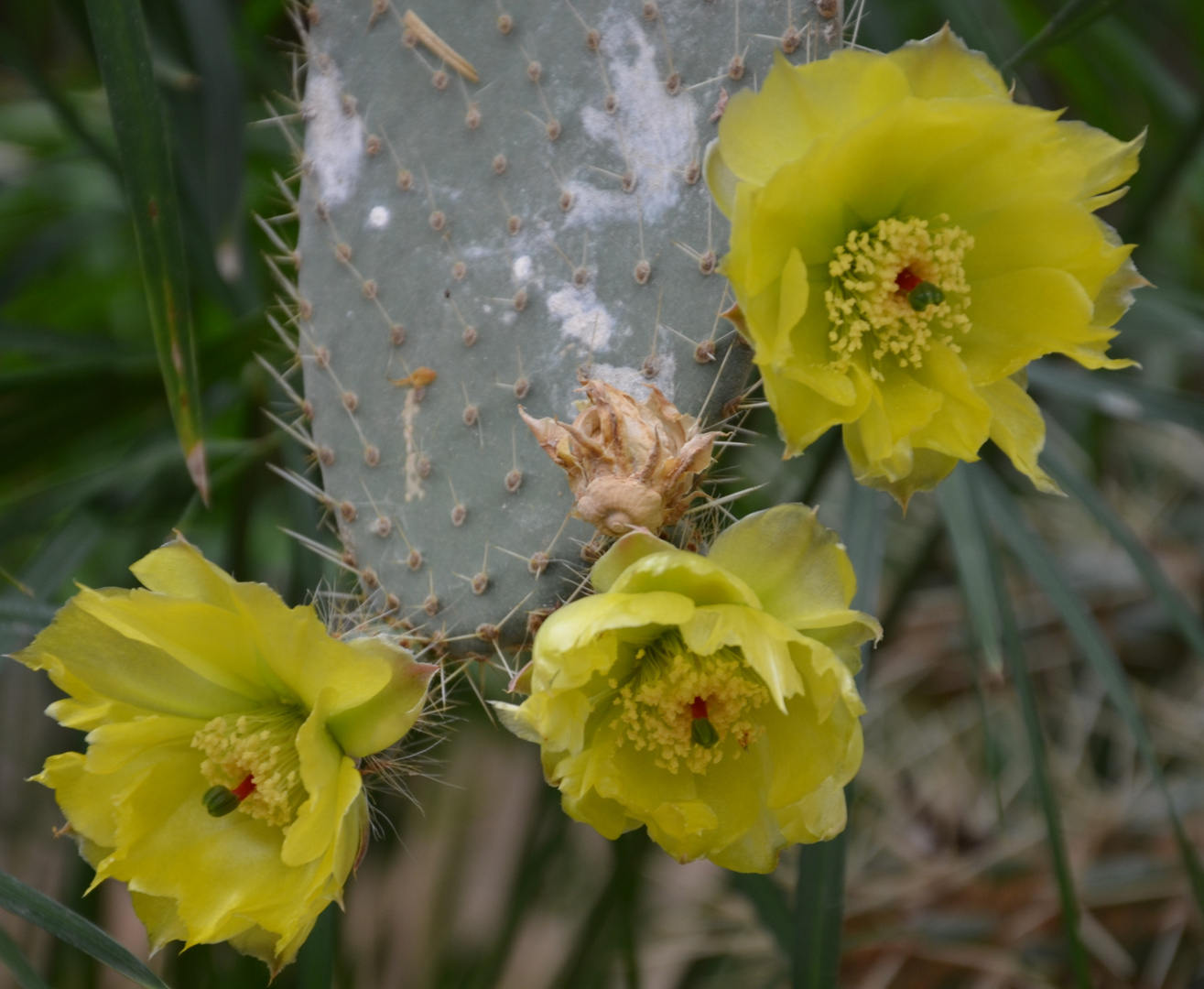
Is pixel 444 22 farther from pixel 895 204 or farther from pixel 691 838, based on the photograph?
pixel 691 838

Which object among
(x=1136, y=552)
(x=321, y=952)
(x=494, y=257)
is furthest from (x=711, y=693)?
(x=1136, y=552)

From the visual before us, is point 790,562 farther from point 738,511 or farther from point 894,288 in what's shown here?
point 738,511

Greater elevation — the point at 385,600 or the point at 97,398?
the point at 385,600

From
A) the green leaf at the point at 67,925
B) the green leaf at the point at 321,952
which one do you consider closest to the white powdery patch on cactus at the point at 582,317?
the green leaf at the point at 67,925

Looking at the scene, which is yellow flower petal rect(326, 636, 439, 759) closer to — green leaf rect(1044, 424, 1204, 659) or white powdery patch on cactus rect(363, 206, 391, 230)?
white powdery patch on cactus rect(363, 206, 391, 230)

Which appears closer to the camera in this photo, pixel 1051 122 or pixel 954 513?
pixel 1051 122

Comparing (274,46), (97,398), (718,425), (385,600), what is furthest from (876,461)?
(274,46)

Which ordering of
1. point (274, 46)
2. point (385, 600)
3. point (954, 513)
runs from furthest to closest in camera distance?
point (274, 46), point (954, 513), point (385, 600)
